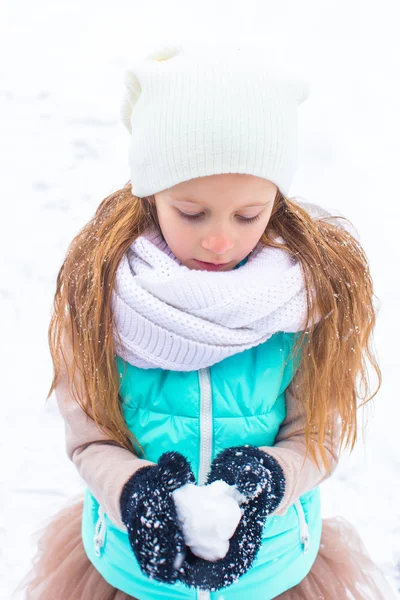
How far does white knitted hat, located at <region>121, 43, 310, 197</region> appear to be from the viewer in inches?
48.6

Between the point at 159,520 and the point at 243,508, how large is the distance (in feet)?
0.51

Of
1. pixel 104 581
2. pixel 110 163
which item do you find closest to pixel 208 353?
A: pixel 104 581

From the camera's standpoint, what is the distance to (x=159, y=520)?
1.20 m

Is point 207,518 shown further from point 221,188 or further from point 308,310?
point 221,188

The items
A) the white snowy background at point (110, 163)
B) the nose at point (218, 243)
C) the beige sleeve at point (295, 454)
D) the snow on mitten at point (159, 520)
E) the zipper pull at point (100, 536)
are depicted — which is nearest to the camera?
the snow on mitten at point (159, 520)

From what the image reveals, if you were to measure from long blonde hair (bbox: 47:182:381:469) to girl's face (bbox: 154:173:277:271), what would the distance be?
123mm

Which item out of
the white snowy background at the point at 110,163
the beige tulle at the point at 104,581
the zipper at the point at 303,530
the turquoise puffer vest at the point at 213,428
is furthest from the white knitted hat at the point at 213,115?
the white snowy background at the point at 110,163

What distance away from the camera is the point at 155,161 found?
129 centimetres

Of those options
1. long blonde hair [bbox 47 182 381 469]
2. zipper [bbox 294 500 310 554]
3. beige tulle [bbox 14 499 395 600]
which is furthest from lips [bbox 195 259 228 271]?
beige tulle [bbox 14 499 395 600]

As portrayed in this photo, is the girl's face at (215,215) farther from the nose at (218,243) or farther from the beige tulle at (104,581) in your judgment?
the beige tulle at (104,581)

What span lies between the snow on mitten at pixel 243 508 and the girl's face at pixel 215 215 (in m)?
0.37

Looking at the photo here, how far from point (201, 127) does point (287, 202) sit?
13.4 inches

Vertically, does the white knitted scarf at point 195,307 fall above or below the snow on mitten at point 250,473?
above

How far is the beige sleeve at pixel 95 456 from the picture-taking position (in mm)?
1382
